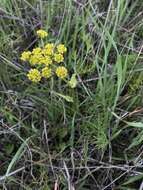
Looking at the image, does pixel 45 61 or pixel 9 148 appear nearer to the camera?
pixel 45 61

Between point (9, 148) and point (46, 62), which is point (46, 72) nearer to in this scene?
point (46, 62)

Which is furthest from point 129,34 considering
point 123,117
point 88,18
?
point 123,117

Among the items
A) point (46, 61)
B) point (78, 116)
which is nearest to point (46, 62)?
point (46, 61)

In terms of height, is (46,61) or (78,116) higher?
(46,61)

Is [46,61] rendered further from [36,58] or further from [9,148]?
[9,148]

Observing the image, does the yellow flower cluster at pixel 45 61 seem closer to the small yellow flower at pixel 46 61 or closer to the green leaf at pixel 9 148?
the small yellow flower at pixel 46 61

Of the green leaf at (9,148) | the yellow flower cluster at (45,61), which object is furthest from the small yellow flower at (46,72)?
the green leaf at (9,148)

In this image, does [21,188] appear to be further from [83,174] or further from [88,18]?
[88,18]

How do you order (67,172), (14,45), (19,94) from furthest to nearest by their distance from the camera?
1. (14,45)
2. (19,94)
3. (67,172)

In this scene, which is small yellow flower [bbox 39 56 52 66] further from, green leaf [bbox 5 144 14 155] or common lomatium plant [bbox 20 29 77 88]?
green leaf [bbox 5 144 14 155]
